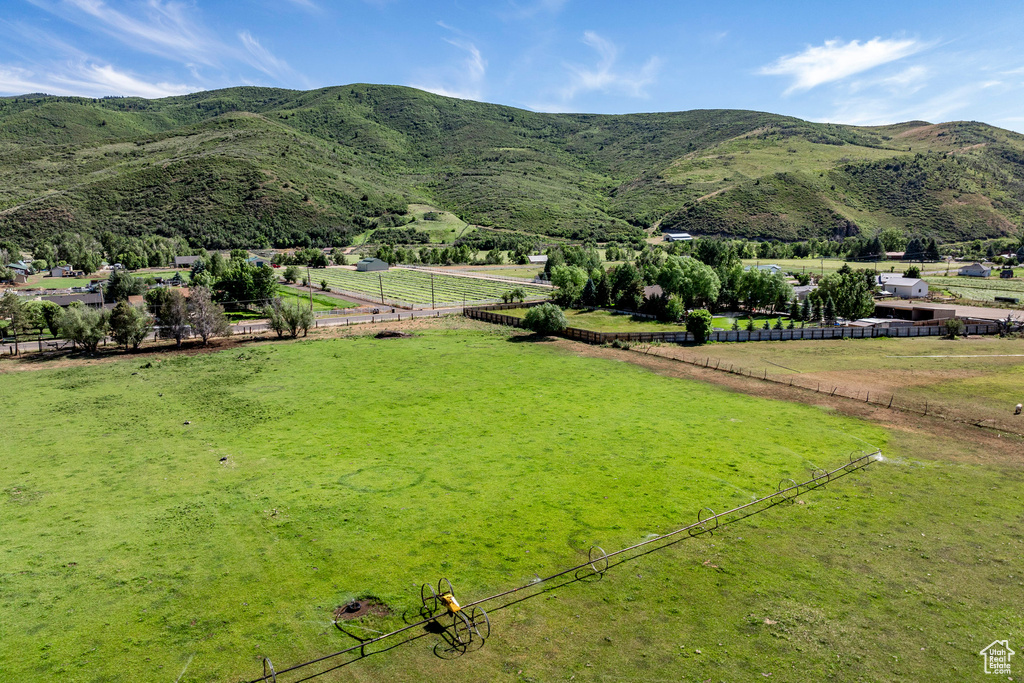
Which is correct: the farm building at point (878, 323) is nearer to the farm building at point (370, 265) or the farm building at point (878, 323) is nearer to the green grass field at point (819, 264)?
the green grass field at point (819, 264)

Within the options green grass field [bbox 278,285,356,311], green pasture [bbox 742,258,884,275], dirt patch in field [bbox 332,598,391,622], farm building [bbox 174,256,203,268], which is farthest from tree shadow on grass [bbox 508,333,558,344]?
farm building [bbox 174,256,203,268]

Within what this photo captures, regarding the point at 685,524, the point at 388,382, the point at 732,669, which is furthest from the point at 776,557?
the point at 388,382

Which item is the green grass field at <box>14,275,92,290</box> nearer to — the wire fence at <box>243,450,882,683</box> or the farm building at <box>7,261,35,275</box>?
the farm building at <box>7,261,35,275</box>

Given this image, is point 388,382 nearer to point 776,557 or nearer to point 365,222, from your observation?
point 776,557

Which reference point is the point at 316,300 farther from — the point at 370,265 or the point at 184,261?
the point at 184,261

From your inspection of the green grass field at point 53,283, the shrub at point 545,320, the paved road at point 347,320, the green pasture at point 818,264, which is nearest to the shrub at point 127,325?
the paved road at point 347,320

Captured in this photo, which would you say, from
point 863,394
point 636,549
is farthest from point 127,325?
point 863,394
